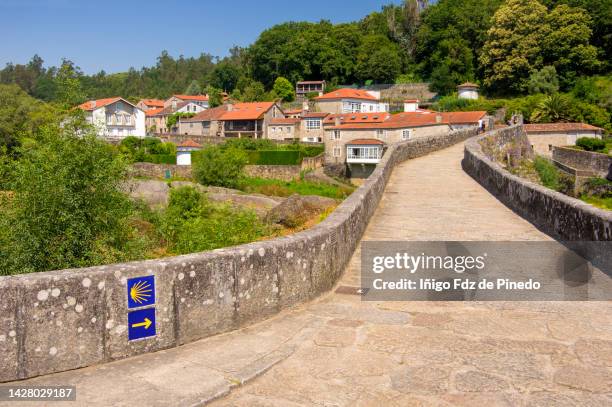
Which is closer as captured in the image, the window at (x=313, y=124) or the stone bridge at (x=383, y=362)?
the stone bridge at (x=383, y=362)

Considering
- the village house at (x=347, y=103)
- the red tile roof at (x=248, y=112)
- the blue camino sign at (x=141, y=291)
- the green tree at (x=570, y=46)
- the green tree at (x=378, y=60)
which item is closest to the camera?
the blue camino sign at (x=141, y=291)

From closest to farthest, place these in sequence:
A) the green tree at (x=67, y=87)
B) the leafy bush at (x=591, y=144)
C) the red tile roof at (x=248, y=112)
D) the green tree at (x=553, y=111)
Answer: the green tree at (x=67, y=87)
the leafy bush at (x=591, y=144)
the green tree at (x=553, y=111)
the red tile roof at (x=248, y=112)

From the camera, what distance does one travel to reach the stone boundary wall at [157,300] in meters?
3.69

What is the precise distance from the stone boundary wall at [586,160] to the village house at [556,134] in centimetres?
356

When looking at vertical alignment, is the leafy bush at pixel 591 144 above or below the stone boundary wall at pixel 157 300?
above

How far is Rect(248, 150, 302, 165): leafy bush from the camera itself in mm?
57156

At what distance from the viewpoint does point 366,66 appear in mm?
99250

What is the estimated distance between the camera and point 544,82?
66.9m

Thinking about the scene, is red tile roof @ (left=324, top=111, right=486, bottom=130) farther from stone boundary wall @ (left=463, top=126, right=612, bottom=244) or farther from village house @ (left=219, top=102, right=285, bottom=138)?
stone boundary wall @ (left=463, top=126, right=612, bottom=244)

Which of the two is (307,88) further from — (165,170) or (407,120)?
(165,170)

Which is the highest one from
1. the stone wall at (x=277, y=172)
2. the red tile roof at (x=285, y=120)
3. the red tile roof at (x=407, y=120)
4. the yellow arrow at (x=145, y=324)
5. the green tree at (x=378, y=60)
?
A: the green tree at (x=378, y=60)

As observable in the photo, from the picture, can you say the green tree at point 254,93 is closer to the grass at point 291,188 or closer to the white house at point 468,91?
the white house at point 468,91

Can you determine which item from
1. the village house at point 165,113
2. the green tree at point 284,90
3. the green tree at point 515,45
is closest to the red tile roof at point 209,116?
the village house at point 165,113

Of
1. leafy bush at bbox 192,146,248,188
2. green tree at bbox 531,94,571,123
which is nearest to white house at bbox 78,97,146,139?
leafy bush at bbox 192,146,248,188
